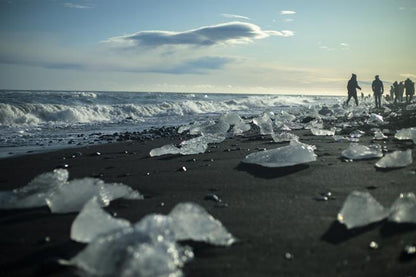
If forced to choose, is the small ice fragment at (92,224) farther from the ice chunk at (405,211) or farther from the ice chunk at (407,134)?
the ice chunk at (407,134)

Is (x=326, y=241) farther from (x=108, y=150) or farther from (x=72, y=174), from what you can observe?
(x=108, y=150)

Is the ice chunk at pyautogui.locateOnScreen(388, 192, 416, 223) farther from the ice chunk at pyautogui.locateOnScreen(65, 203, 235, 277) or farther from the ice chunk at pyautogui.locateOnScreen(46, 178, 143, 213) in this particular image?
the ice chunk at pyautogui.locateOnScreen(46, 178, 143, 213)

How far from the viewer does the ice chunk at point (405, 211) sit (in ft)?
7.26

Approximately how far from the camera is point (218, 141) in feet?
24.9

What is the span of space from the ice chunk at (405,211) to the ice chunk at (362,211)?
0.06 m

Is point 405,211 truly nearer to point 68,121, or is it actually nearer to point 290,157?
point 290,157

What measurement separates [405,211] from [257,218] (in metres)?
0.95

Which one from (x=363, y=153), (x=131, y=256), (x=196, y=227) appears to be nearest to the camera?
(x=131, y=256)

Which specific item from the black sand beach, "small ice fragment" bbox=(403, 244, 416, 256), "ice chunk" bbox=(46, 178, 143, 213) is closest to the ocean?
the black sand beach

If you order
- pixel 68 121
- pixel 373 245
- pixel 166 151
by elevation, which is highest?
pixel 373 245

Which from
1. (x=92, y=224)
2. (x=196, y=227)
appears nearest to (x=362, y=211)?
(x=196, y=227)

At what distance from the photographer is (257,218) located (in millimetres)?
2553

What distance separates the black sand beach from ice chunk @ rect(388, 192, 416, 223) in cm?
8

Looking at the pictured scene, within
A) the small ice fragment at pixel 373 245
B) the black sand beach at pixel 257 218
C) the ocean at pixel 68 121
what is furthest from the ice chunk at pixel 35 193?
the ocean at pixel 68 121
